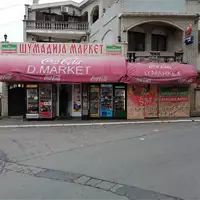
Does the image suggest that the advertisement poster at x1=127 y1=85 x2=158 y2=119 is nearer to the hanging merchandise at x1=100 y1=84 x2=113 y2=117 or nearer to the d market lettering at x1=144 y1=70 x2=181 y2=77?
the hanging merchandise at x1=100 y1=84 x2=113 y2=117

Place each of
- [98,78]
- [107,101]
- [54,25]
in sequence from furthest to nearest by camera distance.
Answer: [54,25] → [107,101] → [98,78]

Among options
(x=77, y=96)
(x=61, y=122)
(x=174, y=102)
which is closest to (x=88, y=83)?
(x=77, y=96)

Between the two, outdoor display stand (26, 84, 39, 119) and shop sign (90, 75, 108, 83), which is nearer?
shop sign (90, 75, 108, 83)

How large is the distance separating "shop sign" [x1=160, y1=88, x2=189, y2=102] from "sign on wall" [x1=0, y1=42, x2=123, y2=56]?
3.80 m

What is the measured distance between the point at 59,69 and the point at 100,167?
8.65m

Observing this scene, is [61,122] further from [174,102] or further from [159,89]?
[174,102]

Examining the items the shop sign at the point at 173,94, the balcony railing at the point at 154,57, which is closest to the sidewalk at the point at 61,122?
the shop sign at the point at 173,94

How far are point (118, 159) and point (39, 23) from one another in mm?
20088

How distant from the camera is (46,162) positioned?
6781mm

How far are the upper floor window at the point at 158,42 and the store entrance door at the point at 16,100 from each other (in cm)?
991

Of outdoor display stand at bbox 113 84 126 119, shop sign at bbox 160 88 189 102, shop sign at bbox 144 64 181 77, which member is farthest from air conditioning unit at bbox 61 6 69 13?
shop sign at bbox 160 88 189 102

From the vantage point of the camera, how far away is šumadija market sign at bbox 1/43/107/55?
15516 mm

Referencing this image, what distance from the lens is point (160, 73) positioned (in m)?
14.8

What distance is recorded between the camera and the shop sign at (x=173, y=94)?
16.2 m
